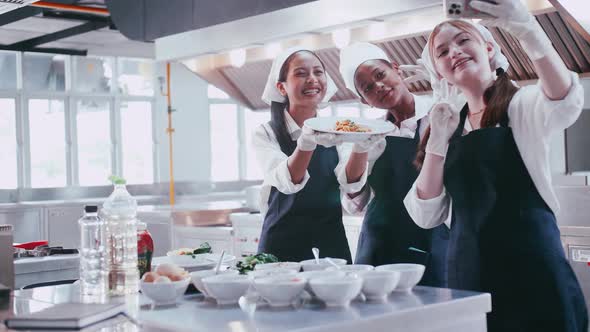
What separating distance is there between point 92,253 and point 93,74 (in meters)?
10.2

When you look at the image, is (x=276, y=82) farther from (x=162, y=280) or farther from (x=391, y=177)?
(x=162, y=280)

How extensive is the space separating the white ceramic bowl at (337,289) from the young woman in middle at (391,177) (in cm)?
139

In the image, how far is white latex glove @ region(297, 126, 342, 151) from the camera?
359 cm

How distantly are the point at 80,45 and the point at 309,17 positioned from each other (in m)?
7.80

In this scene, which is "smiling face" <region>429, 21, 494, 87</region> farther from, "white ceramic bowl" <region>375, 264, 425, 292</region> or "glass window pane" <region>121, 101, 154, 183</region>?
"glass window pane" <region>121, 101, 154, 183</region>

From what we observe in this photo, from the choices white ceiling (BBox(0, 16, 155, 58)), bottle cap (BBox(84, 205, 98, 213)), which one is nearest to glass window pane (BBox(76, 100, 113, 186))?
white ceiling (BBox(0, 16, 155, 58))

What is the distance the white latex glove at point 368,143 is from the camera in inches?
143

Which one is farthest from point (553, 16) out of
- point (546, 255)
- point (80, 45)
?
point (80, 45)

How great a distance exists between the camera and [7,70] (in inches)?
468

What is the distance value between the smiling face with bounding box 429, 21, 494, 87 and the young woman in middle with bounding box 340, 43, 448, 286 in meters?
0.40

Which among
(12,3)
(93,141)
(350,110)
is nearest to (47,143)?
(93,141)

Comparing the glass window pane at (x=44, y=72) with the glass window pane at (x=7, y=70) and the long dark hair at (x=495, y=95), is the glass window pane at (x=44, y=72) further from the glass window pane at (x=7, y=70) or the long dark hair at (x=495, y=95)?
the long dark hair at (x=495, y=95)

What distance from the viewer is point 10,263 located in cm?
345

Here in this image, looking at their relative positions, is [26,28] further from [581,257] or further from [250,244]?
[581,257]
